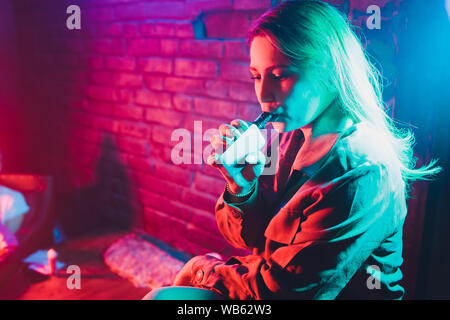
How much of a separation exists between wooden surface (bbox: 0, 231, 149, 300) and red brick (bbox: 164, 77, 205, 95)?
109 centimetres

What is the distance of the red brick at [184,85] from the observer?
176 centimetres

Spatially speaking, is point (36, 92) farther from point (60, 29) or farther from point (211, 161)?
point (211, 161)

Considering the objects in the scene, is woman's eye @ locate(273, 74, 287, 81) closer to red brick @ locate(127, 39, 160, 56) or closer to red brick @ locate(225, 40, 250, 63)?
red brick @ locate(225, 40, 250, 63)

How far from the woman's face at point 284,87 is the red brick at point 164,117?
1116 millimetres

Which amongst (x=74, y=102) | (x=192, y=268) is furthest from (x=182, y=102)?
(x=74, y=102)

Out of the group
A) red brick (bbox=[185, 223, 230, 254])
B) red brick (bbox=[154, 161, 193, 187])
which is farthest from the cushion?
red brick (bbox=[154, 161, 193, 187])

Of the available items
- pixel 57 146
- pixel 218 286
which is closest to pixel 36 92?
pixel 57 146

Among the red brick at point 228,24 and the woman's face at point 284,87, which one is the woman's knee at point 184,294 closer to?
the woman's face at point 284,87

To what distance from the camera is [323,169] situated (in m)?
0.83

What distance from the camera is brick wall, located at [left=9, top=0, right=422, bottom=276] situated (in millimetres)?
1599

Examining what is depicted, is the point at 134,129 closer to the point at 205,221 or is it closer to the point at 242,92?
the point at 205,221

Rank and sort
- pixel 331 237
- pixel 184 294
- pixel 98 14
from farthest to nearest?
pixel 98 14 → pixel 184 294 → pixel 331 237

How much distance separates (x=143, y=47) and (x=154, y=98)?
0.30m

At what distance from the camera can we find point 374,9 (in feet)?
3.66
